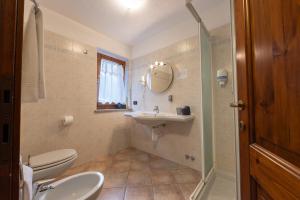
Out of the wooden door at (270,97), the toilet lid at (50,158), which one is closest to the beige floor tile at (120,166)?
the toilet lid at (50,158)

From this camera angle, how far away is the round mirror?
2.19 metres

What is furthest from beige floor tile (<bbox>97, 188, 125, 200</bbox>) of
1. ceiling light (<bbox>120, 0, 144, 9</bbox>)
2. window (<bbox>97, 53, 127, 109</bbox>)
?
ceiling light (<bbox>120, 0, 144, 9</bbox>)

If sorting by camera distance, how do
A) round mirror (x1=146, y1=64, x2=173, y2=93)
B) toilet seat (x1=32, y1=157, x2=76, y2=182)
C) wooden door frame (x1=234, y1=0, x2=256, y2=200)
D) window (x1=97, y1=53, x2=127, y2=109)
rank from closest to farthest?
wooden door frame (x1=234, y1=0, x2=256, y2=200) → toilet seat (x1=32, y1=157, x2=76, y2=182) → round mirror (x1=146, y1=64, x2=173, y2=93) → window (x1=97, y1=53, x2=127, y2=109)

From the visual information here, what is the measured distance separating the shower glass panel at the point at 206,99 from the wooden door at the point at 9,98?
1.50 meters

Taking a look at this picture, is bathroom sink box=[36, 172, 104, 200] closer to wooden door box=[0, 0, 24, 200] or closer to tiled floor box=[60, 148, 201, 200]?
tiled floor box=[60, 148, 201, 200]

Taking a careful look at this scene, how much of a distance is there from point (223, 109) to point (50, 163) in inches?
82.7

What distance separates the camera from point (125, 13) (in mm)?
1870

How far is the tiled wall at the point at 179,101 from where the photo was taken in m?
1.89

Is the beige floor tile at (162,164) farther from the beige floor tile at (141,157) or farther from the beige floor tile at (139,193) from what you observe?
the beige floor tile at (139,193)

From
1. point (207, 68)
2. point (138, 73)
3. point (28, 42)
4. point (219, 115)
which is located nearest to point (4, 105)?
point (28, 42)

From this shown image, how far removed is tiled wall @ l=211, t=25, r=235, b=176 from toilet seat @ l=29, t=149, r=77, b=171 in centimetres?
187

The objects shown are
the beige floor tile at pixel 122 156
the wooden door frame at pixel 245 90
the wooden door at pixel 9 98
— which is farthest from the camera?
the beige floor tile at pixel 122 156

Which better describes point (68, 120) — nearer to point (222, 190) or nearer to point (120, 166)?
point (120, 166)

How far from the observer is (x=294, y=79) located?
0.33 metres
